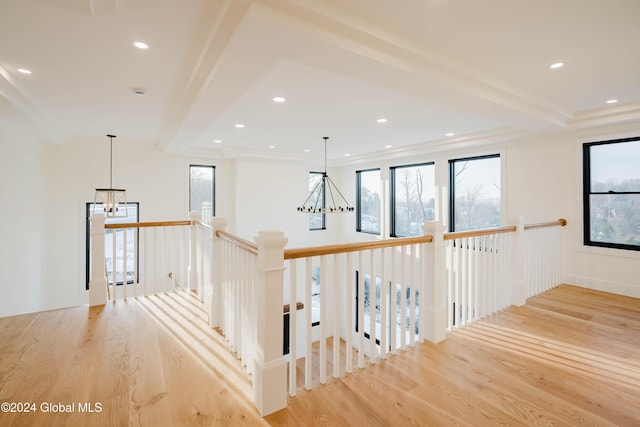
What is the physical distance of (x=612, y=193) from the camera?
4.12 metres

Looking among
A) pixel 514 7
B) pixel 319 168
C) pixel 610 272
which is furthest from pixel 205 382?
pixel 319 168

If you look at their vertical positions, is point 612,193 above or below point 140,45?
below

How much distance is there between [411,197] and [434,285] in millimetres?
4798

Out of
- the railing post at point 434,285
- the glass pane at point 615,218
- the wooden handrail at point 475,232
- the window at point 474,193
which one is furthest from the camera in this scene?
the window at point 474,193

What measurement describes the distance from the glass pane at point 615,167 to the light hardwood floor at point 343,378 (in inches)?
75.7

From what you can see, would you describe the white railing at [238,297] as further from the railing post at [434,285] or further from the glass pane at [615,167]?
the glass pane at [615,167]

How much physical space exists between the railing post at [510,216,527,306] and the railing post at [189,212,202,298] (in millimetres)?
3899

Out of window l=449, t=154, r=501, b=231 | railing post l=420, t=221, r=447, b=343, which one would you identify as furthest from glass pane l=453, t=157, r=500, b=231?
railing post l=420, t=221, r=447, b=343

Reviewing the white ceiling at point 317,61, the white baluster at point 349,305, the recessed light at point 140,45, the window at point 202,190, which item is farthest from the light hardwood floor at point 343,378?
the window at point 202,190

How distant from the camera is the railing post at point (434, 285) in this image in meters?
2.66

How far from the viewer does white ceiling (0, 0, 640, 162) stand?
1.92m

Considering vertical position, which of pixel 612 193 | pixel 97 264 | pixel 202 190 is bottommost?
pixel 97 264

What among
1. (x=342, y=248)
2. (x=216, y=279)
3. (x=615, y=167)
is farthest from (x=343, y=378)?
(x=615, y=167)

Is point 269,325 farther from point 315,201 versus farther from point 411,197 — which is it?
point 315,201
